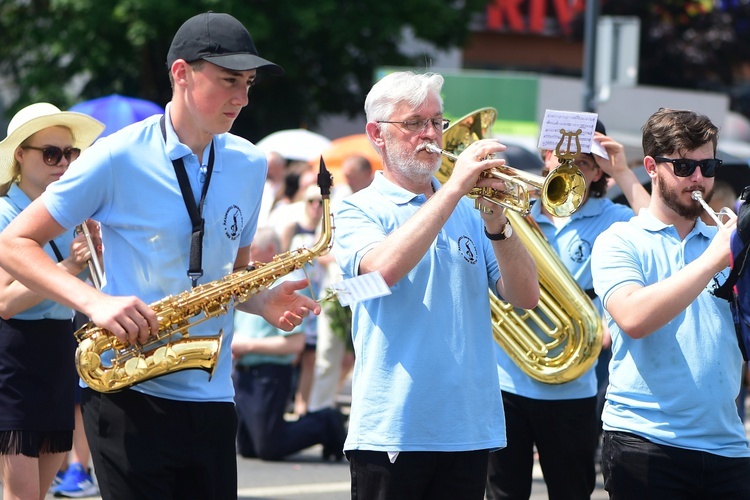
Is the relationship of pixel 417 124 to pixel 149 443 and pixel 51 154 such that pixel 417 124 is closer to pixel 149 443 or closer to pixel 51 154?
pixel 149 443

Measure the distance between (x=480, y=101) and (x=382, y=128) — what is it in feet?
40.3

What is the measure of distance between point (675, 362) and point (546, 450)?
1448mm

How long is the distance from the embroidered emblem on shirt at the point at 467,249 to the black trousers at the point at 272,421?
15.9ft

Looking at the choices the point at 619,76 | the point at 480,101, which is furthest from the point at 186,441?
the point at 480,101

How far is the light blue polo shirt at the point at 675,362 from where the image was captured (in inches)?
165

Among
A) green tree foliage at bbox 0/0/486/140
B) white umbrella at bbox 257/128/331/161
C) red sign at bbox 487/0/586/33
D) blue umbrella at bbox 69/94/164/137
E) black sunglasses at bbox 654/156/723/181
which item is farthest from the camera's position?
red sign at bbox 487/0/586/33

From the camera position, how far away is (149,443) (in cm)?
377

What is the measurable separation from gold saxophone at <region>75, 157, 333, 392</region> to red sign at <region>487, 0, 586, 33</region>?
27885 millimetres

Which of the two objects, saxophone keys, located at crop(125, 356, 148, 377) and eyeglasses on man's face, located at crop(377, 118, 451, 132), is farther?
Answer: eyeglasses on man's face, located at crop(377, 118, 451, 132)

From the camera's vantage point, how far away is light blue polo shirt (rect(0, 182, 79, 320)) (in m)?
5.18

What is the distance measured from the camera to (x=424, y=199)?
420 centimetres

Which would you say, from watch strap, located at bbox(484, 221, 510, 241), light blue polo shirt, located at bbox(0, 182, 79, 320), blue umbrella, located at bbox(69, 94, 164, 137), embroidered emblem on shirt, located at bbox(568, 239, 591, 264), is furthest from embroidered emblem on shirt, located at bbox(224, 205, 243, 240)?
blue umbrella, located at bbox(69, 94, 164, 137)

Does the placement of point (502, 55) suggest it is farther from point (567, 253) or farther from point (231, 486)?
point (231, 486)

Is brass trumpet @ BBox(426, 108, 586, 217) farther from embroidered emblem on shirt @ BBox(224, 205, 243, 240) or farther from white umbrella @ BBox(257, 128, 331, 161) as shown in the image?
white umbrella @ BBox(257, 128, 331, 161)
